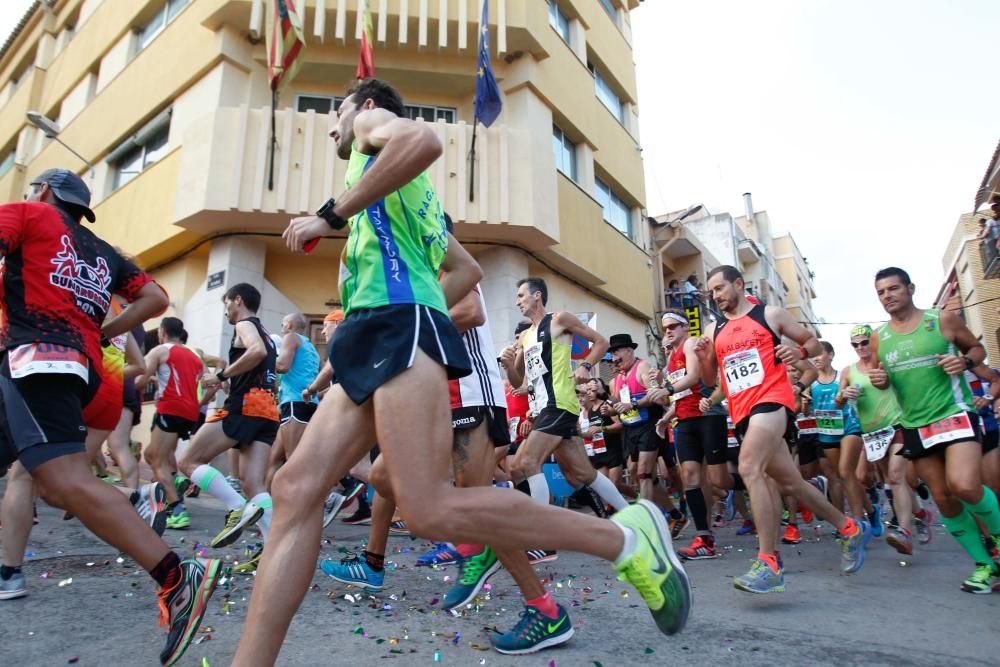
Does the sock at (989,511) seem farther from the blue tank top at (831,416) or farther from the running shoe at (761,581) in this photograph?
the blue tank top at (831,416)

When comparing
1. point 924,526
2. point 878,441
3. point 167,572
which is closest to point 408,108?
point 878,441

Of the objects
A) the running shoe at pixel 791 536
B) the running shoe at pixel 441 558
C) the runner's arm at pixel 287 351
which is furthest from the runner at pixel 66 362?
the running shoe at pixel 791 536

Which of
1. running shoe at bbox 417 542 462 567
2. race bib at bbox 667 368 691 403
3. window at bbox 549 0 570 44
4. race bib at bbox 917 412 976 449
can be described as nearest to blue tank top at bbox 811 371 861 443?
race bib at bbox 667 368 691 403

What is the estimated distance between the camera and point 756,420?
426 cm

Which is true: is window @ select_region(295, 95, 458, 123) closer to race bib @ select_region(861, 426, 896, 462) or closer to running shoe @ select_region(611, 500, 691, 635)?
race bib @ select_region(861, 426, 896, 462)

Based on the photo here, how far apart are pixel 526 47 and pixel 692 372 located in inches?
416

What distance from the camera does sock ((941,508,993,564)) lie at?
4.22 metres

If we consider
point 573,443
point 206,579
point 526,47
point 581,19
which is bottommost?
point 206,579

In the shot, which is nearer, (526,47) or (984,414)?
(984,414)

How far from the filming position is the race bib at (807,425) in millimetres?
7762

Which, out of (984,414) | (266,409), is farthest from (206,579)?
(984,414)

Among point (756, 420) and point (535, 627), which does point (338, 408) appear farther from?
point (756, 420)

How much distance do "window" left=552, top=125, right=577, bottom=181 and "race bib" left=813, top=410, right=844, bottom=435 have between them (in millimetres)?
9076

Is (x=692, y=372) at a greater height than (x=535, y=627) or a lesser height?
greater
